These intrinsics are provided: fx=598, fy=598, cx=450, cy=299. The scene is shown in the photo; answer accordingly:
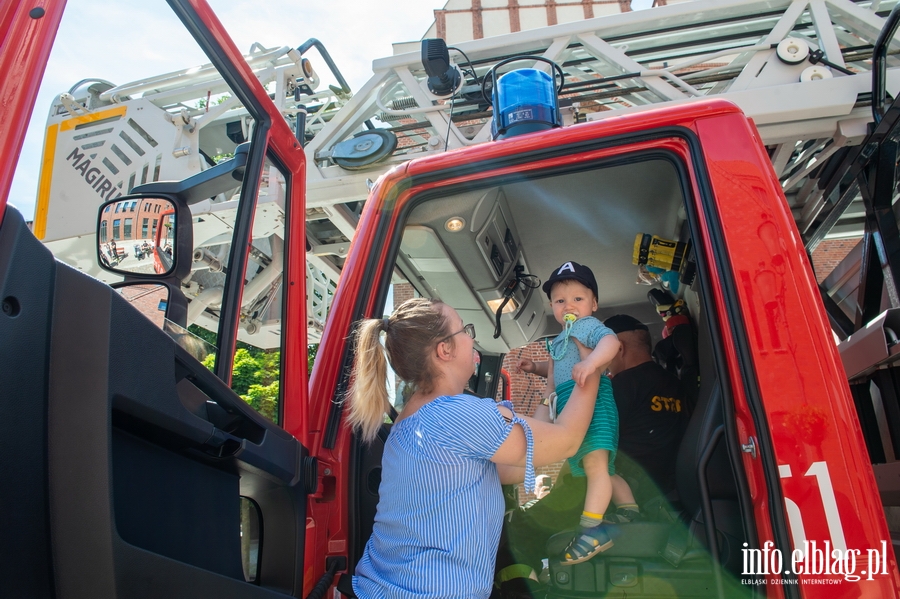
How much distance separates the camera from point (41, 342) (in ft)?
2.89

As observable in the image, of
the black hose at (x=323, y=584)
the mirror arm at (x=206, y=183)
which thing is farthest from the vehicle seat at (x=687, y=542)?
the mirror arm at (x=206, y=183)

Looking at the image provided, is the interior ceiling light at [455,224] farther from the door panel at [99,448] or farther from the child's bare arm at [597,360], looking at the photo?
the door panel at [99,448]

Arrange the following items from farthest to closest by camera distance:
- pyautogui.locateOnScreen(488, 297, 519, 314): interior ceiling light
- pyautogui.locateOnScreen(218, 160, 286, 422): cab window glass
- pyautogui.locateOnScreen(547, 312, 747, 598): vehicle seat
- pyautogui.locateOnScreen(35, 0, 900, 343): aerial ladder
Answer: pyautogui.locateOnScreen(488, 297, 519, 314): interior ceiling light < pyautogui.locateOnScreen(35, 0, 900, 343): aerial ladder < pyautogui.locateOnScreen(218, 160, 286, 422): cab window glass < pyautogui.locateOnScreen(547, 312, 747, 598): vehicle seat

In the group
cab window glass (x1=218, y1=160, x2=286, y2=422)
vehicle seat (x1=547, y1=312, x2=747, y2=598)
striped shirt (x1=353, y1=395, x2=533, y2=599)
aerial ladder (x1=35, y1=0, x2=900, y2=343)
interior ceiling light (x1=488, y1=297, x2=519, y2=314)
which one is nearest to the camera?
striped shirt (x1=353, y1=395, x2=533, y2=599)

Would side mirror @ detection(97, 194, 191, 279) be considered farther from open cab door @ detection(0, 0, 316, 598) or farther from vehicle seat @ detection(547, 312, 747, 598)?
vehicle seat @ detection(547, 312, 747, 598)

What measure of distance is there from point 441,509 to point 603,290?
2.32 meters

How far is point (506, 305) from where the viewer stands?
3383mm

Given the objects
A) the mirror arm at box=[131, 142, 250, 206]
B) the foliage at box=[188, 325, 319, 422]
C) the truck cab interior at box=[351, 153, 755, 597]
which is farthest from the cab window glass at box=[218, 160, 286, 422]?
the truck cab interior at box=[351, 153, 755, 597]

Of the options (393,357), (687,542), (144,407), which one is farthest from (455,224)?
(144,407)

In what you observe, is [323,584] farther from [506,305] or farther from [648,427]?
[506,305]

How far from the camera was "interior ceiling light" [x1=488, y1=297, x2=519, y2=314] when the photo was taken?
129 inches

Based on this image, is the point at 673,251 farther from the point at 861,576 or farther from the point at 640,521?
the point at 861,576

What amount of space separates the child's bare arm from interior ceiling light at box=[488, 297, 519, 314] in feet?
4.01

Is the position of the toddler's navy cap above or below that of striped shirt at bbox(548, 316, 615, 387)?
above
